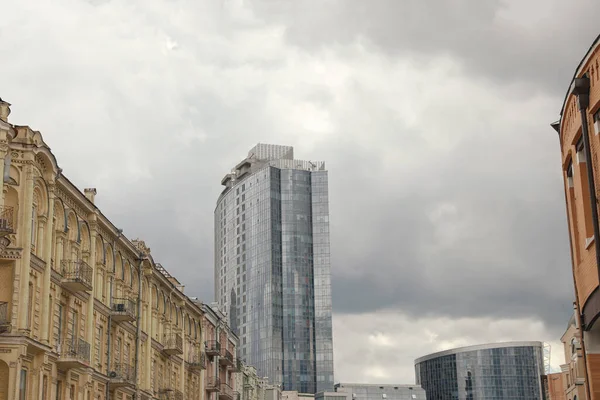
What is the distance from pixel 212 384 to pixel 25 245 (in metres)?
42.5

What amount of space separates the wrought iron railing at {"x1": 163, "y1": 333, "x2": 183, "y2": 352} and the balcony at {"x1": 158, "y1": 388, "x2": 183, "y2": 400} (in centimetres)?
290

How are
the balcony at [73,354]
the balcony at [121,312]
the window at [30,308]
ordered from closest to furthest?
the window at [30,308] < the balcony at [73,354] < the balcony at [121,312]

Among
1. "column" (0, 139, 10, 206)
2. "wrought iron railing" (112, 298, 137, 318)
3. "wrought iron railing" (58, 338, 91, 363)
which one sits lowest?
"wrought iron railing" (58, 338, 91, 363)

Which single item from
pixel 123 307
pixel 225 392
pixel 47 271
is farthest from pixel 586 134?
pixel 225 392

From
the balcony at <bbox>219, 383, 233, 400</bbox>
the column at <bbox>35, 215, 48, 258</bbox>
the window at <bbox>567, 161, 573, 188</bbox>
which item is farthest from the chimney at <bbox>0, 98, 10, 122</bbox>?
the balcony at <bbox>219, 383, 233, 400</bbox>

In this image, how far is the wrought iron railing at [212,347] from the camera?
262ft

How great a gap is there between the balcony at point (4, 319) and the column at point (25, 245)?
0.68 m

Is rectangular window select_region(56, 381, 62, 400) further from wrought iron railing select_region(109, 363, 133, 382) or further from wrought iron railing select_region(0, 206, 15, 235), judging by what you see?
wrought iron railing select_region(0, 206, 15, 235)

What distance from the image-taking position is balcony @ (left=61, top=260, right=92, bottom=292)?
44.9 m

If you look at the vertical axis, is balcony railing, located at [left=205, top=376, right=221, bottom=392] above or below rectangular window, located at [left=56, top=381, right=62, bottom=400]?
above

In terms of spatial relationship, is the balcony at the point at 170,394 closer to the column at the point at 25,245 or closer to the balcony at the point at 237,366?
the balcony at the point at 237,366

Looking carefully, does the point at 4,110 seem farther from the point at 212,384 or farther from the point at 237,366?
the point at 237,366

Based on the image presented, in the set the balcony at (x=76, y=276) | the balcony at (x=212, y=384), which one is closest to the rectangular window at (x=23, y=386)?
the balcony at (x=76, y=276)

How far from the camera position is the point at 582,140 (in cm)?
2678
